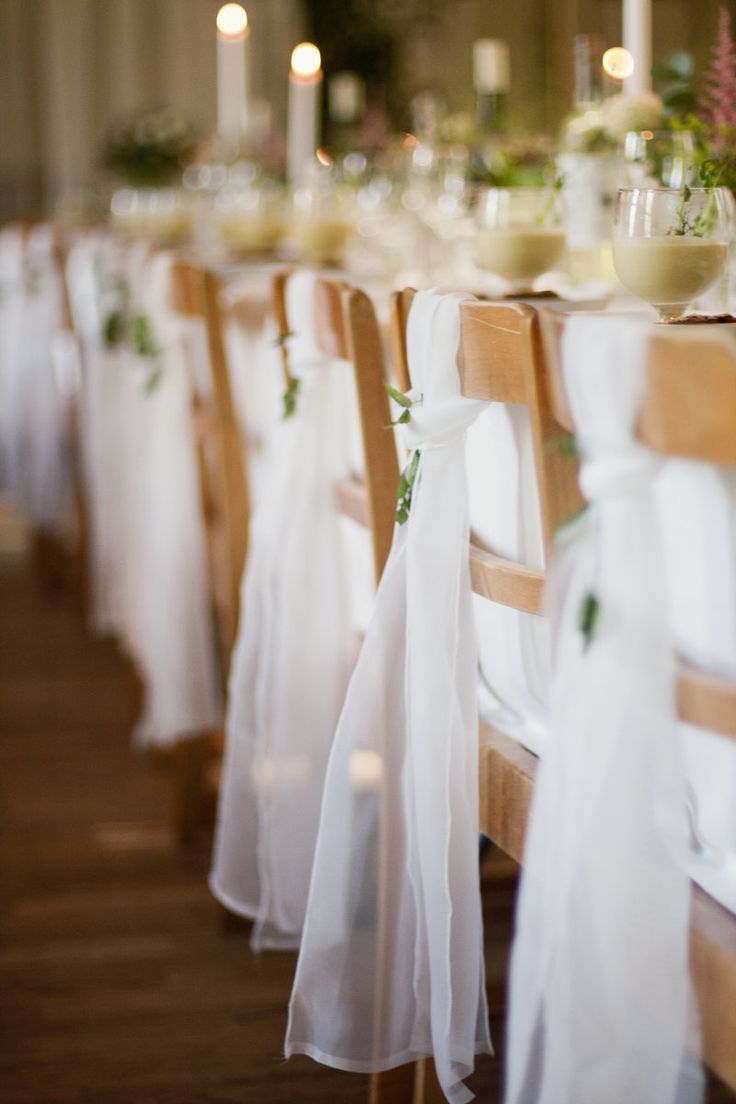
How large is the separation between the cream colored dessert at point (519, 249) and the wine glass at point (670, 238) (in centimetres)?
47

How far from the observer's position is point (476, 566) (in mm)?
1264

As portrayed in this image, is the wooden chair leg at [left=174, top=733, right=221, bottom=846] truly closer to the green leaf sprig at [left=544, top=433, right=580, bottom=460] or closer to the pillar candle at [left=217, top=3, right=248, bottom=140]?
the green leaf sprig at [left=544, top=433, right=580, bottom=460]

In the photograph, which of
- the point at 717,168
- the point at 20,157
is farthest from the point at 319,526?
the point at 20,157

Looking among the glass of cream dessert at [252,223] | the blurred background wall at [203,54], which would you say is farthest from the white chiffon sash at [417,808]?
the blurred background wall at [203,54]

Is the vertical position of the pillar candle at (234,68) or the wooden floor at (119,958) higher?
the pillar candle at (234,68)

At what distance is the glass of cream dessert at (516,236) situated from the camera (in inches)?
73.1

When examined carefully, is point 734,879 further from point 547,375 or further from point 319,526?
point 319,526

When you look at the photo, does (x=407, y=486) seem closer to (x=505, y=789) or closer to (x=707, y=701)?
(x=505, y=789)

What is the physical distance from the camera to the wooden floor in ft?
5.65

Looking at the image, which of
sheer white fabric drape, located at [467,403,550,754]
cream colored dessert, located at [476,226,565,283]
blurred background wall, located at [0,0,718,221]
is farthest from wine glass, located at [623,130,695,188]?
blurred background wall, located at [0,0,718,221]

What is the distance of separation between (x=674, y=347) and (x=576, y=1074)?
0.53 meters

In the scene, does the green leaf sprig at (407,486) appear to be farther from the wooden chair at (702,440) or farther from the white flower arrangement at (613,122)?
the white flower arrangement at (613,122)

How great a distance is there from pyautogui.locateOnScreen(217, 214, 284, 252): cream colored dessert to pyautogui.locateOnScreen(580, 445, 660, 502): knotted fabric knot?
2659mm

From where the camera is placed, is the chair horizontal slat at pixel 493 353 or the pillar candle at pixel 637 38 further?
the pillar candle at pixel 637 38
